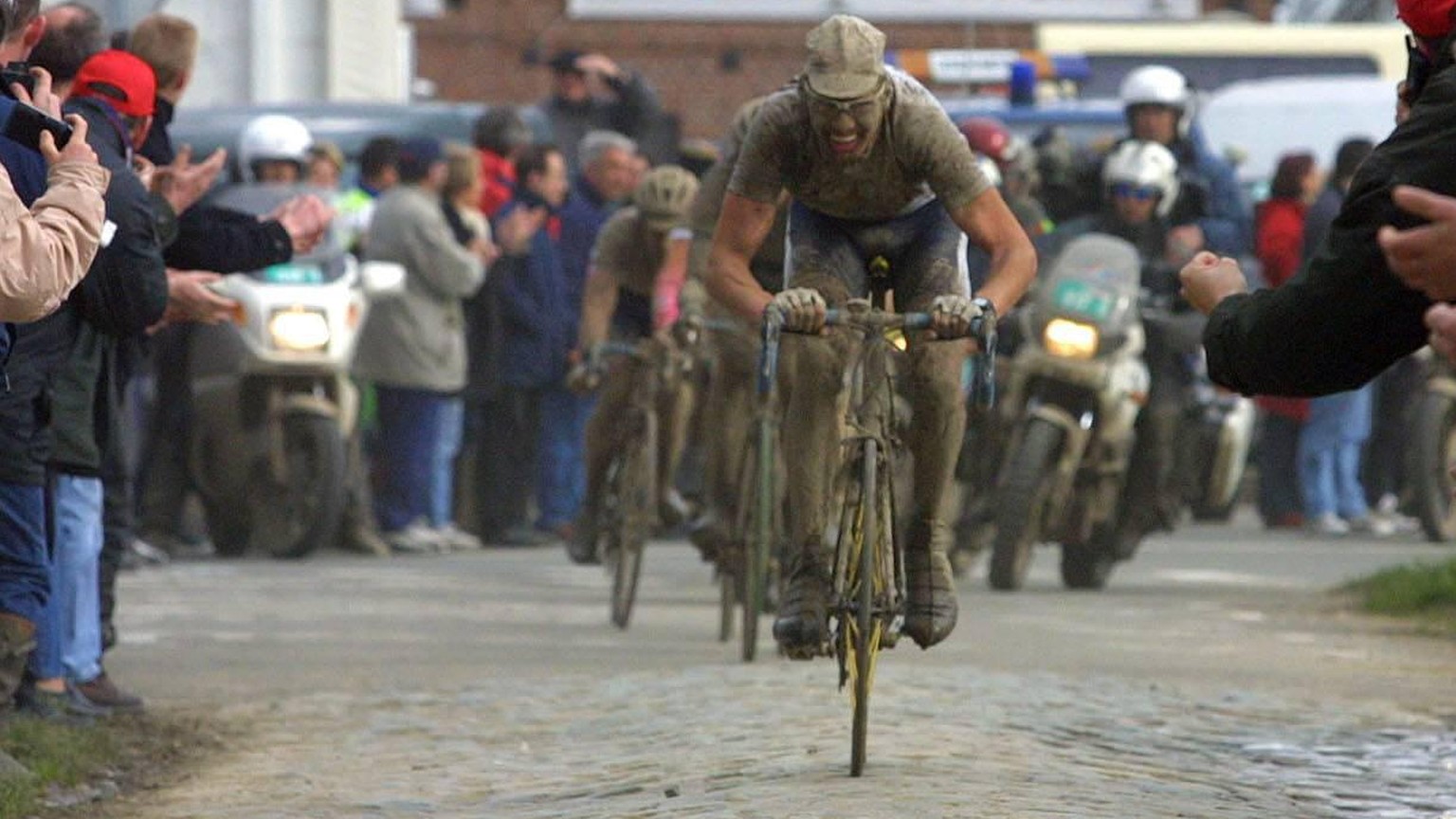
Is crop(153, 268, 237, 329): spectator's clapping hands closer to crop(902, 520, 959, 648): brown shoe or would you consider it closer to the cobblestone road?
the cobblestone road

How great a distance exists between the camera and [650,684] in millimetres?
12266

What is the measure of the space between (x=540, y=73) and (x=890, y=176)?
45.6m

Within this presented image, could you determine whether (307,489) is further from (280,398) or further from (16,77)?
(16,77)

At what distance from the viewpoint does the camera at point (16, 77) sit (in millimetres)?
8672

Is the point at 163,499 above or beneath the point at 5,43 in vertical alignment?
beneath

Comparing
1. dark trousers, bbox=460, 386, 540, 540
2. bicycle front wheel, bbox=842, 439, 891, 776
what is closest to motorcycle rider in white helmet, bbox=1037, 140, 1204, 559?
dark trousers, bbox=460, 386, 540, 540

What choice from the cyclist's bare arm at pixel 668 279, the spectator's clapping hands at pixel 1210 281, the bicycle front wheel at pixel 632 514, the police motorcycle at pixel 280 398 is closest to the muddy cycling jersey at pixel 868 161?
the spectator's clapping hands at pixel 1210 281

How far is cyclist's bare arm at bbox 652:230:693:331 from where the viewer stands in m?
16.3

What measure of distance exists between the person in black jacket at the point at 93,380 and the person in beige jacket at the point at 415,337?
28.1ft

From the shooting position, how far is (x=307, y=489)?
18844 mm

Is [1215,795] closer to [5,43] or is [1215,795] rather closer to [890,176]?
[890,176]

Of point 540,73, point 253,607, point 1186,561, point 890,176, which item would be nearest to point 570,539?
point 253,607

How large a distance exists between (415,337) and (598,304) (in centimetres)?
413

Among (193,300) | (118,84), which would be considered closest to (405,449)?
(193,300)
